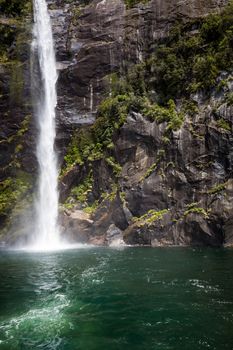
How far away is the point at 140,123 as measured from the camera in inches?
1481

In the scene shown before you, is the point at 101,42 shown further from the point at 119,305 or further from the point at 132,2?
the point at 119,305

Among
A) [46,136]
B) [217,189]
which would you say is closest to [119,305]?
Answer: [217,189]

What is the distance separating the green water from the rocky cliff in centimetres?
1100

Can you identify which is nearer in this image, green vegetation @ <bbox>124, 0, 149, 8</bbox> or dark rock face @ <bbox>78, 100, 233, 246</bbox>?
dark rock face @ <bbox>78, 100, 233, 246</bbox>

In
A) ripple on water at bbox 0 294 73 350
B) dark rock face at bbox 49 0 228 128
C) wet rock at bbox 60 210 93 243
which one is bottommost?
ripple on water at bbox 0 294 73 350

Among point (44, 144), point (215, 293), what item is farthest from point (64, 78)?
point (215, 293)

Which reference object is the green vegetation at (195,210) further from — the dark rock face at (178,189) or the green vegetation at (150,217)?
the green vegetation at (150,217)

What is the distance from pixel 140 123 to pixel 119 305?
26116mm

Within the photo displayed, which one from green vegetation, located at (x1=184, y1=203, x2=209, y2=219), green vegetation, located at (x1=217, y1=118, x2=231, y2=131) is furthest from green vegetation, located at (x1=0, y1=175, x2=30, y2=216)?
green vegetation, located at (x1=217, y1=118, x2=231, y2=131)

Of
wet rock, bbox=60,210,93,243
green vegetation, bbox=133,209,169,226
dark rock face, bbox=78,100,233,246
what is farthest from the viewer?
wet rock, bbox=60,210,93,243

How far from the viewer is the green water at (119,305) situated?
10.4 metres

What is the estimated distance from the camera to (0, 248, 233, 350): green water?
10406 millimetres

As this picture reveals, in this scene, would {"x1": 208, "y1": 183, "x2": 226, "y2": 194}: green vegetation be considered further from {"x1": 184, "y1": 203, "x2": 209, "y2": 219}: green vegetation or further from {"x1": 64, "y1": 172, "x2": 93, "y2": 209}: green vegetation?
{"x1": 64, "y1": 172, "x2": 93, "y2": 209}: green vegetation

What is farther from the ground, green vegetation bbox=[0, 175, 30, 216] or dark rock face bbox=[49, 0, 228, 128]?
dark rock face bbox=[49, 0, 228, 128]
